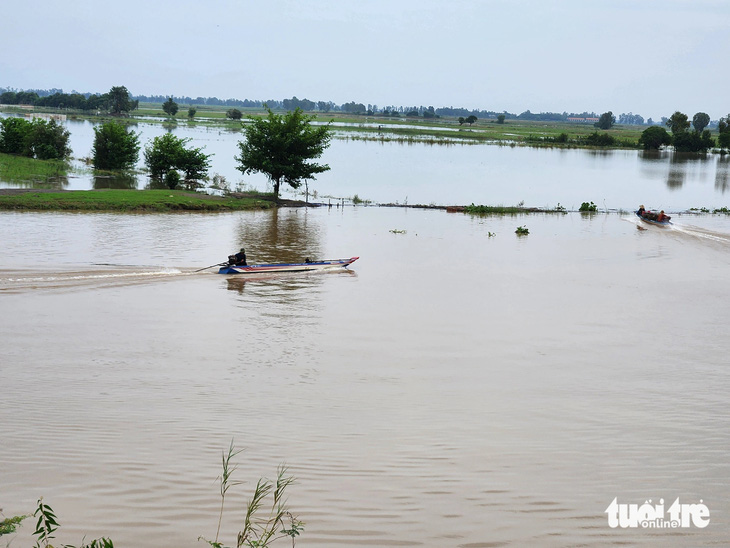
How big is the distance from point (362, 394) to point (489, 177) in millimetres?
63099

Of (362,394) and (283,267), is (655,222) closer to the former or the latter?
(283,267)

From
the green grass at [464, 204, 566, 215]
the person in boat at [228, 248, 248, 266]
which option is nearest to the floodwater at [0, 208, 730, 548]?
the person in boat at [228, 248, 248, 266]

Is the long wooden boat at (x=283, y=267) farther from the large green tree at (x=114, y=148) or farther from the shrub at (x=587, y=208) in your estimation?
the large green tree at (x=114, y=148)

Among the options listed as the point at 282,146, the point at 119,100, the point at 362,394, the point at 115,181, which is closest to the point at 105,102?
the point at 119,100

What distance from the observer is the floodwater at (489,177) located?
2319 inches

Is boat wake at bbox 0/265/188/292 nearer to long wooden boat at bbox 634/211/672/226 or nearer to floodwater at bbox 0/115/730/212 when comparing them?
floodwater at bbox 0/115/730/212

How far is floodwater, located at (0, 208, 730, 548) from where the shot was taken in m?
8.62

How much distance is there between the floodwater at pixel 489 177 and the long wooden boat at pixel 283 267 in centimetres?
2345

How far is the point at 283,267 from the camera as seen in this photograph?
28125 mm

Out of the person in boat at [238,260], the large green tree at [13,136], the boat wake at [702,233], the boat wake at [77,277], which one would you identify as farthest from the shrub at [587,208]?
the large green tree at [13,136]

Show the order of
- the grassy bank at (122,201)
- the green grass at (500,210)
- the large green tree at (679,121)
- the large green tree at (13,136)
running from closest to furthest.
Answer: the grassy bank at (122,201)
the green grass at (500,210)
the large green tree at (13,136)
the large green tree at (679,121)

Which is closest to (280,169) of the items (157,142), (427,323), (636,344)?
(157,142)

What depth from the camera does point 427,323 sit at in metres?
22.1

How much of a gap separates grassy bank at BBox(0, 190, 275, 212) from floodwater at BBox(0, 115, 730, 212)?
670 centimetres
